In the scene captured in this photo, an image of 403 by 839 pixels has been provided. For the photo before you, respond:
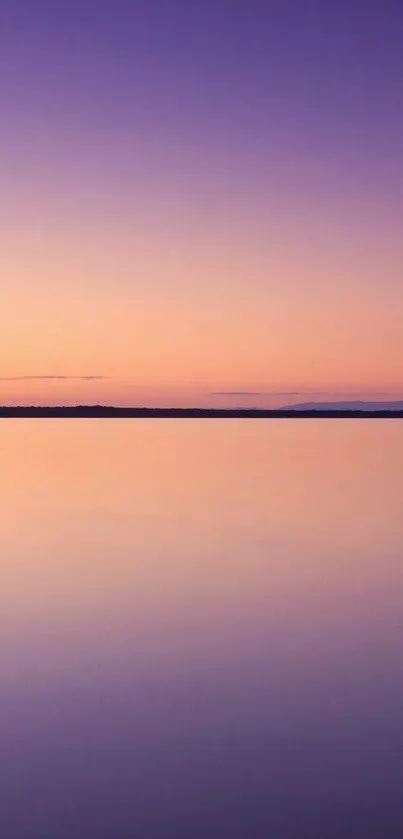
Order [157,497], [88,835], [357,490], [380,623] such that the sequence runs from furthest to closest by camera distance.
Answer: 1. [357,490]
2. [157,497]
3. [380,623]
4. [88,835]

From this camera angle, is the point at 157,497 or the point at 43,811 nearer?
the point at 43,811

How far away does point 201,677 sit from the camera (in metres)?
6.82

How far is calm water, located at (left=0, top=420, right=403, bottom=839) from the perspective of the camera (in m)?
4.75

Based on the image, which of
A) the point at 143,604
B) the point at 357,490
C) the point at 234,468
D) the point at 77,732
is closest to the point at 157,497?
the point at 357,490

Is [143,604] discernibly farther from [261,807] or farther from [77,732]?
[261,807]

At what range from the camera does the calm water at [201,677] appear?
4750mm

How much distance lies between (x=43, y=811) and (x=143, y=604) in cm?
460

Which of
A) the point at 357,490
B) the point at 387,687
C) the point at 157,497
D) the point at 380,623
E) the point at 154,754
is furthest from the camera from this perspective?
the point at 357,490

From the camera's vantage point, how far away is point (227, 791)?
4910mm

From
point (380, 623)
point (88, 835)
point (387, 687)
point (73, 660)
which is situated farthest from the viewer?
point (380, 623)

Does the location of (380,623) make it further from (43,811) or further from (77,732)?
(43,811)

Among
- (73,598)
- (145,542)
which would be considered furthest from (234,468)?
(73,598)

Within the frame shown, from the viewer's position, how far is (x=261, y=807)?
186 inches

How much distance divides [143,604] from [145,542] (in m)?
3.72
